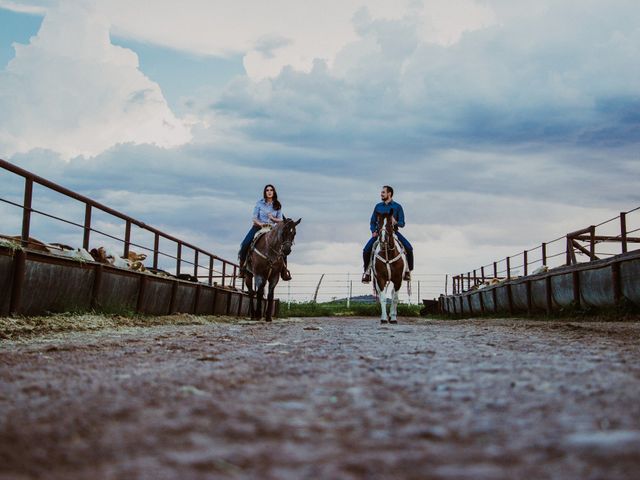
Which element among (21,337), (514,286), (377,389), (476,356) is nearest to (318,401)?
(377,389)

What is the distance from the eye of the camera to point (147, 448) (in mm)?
1779

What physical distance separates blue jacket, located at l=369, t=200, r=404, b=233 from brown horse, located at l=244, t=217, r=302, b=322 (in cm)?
151

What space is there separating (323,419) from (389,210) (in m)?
11.7

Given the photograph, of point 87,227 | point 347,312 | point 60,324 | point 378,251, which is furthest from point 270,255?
point 347,312

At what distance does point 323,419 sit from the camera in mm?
2174

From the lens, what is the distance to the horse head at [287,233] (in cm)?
1334

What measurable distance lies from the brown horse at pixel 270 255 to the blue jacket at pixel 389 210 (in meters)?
1.51

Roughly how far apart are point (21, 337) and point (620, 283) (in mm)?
9310

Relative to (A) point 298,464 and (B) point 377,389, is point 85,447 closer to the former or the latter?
(A) point 298,464

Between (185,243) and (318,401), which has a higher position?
(185,243)

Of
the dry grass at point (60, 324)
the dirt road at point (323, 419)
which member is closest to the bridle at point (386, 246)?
the dry grass at point (60, 324)

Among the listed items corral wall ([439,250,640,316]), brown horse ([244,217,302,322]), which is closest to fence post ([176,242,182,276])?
brown horse ([244,217,302,322])

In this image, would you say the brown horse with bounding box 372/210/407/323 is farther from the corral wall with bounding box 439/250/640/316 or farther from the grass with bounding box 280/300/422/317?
the grass with bounding box 280/300/422/317

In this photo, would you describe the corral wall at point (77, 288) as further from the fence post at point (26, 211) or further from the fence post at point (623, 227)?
the fence post at point (623, 227)
